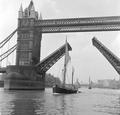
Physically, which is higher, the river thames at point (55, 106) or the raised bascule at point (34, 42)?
the raised bascule at point (34, 42)

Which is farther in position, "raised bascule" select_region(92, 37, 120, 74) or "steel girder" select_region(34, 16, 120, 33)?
"steel girder" select_region(34, 16, 120, 33)

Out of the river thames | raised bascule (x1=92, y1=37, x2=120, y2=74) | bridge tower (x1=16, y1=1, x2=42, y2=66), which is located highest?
bridge tower (x1=16, y1=1, x2=42, y2=66)

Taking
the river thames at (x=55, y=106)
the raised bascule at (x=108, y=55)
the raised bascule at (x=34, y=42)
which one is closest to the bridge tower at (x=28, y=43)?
the raised bascule at (x=34, y=42)

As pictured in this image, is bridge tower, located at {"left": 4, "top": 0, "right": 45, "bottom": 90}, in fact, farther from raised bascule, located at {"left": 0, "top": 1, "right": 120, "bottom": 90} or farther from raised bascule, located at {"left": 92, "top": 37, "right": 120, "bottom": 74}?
raised bascule, located at {"left": 92, "top": 37, "right": 120, "bottom": 74}

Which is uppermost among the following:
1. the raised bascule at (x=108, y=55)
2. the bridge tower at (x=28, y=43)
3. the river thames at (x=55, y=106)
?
the bridge tower at (x=28, y=43)

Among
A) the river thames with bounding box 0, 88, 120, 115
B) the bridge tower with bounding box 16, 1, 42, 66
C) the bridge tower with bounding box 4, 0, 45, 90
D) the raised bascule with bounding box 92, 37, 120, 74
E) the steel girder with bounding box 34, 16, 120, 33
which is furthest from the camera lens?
the bridge tower with bounding box 16, 1, 42, 66

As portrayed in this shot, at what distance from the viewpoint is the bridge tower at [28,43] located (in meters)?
86.7

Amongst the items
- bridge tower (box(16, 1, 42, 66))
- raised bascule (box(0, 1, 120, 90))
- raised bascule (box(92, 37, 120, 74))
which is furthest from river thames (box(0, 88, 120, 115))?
bridge tower (box(16, 1, 42, 66))

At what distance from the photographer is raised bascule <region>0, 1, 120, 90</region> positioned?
80.2 m

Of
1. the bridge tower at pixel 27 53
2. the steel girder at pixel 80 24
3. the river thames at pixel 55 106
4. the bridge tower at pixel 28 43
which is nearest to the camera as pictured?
the river thames at pixel 55 106

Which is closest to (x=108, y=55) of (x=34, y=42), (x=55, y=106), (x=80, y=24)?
(x=80, y=24)

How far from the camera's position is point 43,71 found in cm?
8569

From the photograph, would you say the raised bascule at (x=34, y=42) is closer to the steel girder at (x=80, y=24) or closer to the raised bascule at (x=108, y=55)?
the steel girder at (x=80, y=24)

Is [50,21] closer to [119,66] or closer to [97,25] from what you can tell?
[97,25]
